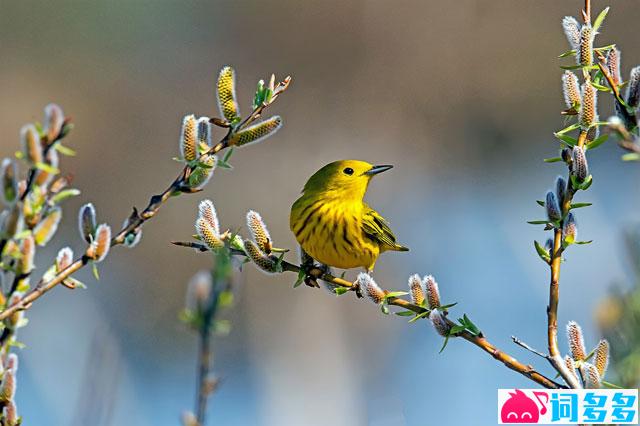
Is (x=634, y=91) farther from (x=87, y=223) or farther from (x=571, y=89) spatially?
(x=87, y=223)

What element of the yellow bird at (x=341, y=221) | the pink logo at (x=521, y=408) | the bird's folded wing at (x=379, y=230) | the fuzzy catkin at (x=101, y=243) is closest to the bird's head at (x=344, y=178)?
the yellow bird at (x=341, y=221)

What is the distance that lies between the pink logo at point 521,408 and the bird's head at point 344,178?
2.08 feet

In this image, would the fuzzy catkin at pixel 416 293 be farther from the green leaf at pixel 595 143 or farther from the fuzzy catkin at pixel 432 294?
the green leaf at pixel 595 143

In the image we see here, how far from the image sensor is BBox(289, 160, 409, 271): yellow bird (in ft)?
4.52

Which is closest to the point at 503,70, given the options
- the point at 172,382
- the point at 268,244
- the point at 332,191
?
the point at 172,382

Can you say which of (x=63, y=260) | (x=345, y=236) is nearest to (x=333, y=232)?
(x=345, y=236)

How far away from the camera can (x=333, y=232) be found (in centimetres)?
142

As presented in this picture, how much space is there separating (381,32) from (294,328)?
2447mm

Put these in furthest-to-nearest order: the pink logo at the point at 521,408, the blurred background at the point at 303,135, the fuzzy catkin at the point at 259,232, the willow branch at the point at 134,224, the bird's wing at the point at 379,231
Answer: the blurred background at the point at 303,135 → the bird's wing at the point at 379,231 → the pink logo at the point at 521,408 → the fuzzy catkin at the point at 259,232 → the willow branch at the point at 134,224

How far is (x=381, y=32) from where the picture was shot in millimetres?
6867

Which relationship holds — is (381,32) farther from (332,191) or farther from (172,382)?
(332,191)

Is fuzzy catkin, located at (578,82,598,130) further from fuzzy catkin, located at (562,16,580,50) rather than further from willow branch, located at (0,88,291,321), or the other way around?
willow branch, located at (0,88,291,321)

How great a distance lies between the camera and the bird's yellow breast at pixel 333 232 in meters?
1.36

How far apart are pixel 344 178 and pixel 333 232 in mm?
229
